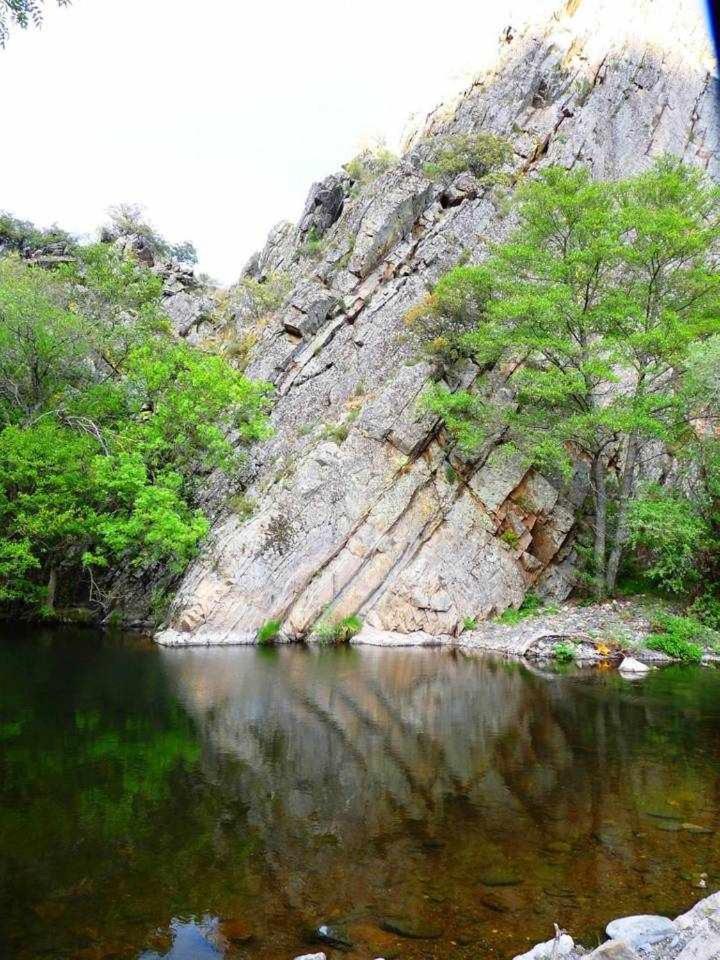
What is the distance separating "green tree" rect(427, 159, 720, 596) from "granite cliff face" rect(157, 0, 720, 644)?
7.35 feet

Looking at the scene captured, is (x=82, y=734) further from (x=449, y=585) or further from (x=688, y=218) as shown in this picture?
(x=688, y=218)

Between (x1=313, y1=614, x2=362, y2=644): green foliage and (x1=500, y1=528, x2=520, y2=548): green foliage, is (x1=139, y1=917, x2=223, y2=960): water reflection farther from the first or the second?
(x1=500, y1=528, x2=520, y2=548): green foliage

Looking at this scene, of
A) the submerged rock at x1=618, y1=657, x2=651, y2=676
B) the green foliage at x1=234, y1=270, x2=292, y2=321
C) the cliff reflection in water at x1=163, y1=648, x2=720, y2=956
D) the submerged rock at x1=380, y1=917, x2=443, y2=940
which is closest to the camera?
the submerged rock at x1=380, y1=917, x2=443, y2=940

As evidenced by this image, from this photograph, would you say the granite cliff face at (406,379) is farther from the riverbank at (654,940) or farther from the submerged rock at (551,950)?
the submerged rock at (551,950)

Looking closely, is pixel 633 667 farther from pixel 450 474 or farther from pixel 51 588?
pixel 51 588

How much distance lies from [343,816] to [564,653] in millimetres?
15019

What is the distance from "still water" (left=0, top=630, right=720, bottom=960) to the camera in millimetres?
5969

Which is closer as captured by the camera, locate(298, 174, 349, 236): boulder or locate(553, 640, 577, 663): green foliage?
locate(553, 640, 577, 663): green foliage

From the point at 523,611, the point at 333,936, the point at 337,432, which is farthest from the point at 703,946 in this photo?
the point at 337,432

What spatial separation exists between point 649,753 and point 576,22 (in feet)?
173

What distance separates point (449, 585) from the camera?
26906 mm

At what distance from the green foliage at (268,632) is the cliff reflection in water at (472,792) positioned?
7.85 m

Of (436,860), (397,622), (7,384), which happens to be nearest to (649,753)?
(436,860)

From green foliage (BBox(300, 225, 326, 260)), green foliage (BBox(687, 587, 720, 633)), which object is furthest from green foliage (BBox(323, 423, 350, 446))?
green foliage (BBox(300, 225, 326, 260))
